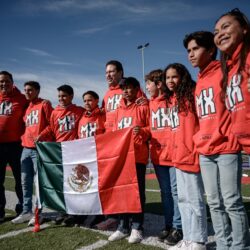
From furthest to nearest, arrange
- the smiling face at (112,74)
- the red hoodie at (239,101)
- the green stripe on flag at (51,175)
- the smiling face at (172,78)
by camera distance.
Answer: the smiling face at (112,74)
the green stripe on flag at (51,175)
the smiling face at (172,78)
the red hoodie at (239,101)

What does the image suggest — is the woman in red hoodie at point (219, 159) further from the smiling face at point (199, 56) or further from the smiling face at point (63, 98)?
the smiling face at point (63, 98)

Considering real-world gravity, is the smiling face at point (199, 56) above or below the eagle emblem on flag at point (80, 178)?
above

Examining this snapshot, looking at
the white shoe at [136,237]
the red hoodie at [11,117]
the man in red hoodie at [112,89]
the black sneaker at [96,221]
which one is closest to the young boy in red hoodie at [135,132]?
the white shoe at [136,237]

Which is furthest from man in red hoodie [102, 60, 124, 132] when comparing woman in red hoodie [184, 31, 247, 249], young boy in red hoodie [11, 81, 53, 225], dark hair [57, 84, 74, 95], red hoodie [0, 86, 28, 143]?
woman in red hoodie [184, 31, 247, 249]

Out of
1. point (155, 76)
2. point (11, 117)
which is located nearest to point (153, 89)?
point (155, 76)

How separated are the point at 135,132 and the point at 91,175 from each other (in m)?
1.07

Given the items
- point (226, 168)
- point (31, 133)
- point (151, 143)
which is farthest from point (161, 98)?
point (31, 133)

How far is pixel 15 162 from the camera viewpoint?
19.2 feet

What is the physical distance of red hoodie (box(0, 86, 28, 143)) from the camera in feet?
18.9

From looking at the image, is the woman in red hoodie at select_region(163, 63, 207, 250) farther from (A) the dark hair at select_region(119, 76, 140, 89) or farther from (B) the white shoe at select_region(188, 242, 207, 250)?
(A) the dark hair at select_region(119, 76, 140, 89)

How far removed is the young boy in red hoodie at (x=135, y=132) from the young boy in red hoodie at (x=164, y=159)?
0.13 metres

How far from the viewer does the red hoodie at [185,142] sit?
3.36 meters

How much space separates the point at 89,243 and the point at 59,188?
1.23 m

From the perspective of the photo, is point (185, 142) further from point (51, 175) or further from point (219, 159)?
point (51, 175)
